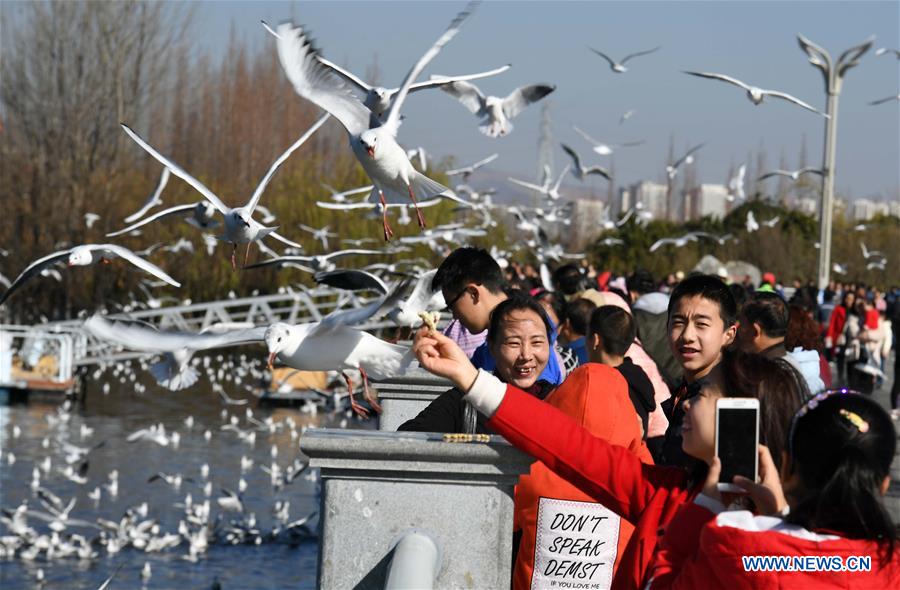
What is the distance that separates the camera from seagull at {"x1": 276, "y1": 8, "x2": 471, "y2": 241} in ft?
19.6

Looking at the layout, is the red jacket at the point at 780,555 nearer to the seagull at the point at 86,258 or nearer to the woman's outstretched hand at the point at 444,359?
the woman's outstretched hand at the point at 444,359

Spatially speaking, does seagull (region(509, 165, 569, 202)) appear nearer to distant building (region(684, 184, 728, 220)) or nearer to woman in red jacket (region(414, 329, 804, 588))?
woman in red jacket (region(414, 329, 804, 588))

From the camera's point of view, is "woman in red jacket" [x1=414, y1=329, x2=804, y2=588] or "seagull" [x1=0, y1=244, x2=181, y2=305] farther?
"seagull" [x1=0, y1=244, x2=181, y2=305]

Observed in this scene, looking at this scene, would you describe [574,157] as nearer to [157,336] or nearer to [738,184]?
[738,184]

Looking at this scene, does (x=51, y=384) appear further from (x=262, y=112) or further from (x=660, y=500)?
(x=262, y=112)

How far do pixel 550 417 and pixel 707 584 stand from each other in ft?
1.91

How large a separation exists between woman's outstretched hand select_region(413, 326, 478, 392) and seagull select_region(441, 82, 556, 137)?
20.3 ft

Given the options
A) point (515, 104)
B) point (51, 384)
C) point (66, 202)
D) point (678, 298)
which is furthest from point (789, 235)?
point (678, 298)

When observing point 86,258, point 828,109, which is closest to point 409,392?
point 86,258

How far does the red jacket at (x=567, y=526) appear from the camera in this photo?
3.83m

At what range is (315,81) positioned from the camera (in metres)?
6.44

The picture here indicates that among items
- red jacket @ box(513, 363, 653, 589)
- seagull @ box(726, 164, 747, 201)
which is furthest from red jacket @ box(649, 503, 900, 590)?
seagull @ box(726, 164, 747, 201)

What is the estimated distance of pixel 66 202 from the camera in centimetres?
3244

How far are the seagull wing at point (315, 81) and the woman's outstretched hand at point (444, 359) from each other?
10.2ft
